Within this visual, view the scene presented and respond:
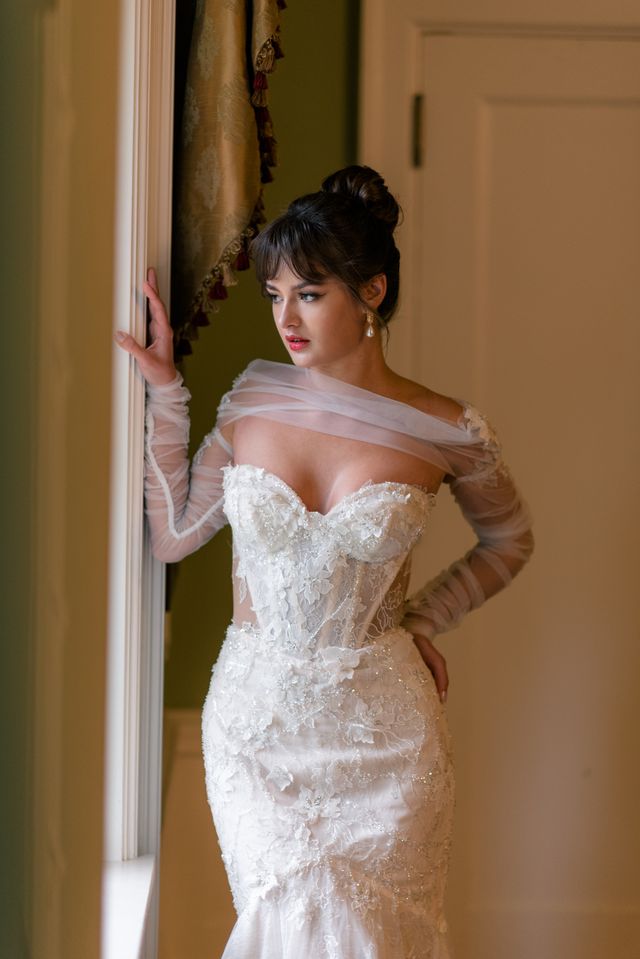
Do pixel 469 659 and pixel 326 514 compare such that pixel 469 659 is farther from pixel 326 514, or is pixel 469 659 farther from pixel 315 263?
pixel 315 263

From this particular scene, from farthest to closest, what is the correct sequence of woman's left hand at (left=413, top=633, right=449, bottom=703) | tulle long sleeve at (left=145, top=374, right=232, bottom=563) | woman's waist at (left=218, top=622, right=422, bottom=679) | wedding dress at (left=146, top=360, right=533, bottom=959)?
woman's left hand at (left=413, top=633, right=449, bottom=703), tulle long sleeve at (left=145, top=374, right=232, bottom=563), woman's waist at (left=218, top=622, right=422, bottom=679), wedding dress at (left=146, top=360, right=533, bottom=959)

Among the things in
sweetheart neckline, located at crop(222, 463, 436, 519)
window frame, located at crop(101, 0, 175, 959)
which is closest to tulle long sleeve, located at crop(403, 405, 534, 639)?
sweetheart neckline, located at crop(222, 463, 436, 519)

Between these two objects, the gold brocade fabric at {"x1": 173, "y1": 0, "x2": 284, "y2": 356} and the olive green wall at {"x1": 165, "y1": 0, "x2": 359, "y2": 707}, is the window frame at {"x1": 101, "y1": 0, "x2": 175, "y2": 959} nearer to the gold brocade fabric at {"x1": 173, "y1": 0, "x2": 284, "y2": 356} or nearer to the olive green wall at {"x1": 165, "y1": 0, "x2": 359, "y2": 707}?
the gold brocade fabric at {"x1": 173, "y1": 0, "x2": 284, "y2": 356}

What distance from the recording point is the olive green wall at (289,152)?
283 cm

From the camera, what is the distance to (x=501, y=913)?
10.1 ft

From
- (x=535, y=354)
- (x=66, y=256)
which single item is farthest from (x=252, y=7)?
(x=66, y=256)

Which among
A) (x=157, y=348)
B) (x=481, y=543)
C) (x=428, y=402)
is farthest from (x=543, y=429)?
(x=157, y=348)

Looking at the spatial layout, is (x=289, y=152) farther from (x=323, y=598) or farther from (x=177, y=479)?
(x=323, y=598)

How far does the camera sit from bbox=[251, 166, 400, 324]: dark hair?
193cm

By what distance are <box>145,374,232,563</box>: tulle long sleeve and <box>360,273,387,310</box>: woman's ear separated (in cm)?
37

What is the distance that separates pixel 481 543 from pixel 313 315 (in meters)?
0.70

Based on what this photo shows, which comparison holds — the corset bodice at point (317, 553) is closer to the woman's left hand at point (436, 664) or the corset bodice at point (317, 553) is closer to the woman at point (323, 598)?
the woman at point (323, 598)

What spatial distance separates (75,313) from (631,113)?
278cm

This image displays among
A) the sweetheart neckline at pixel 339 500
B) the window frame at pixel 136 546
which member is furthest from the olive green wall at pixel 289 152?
the sweetheart neckline at pixel 339 500
